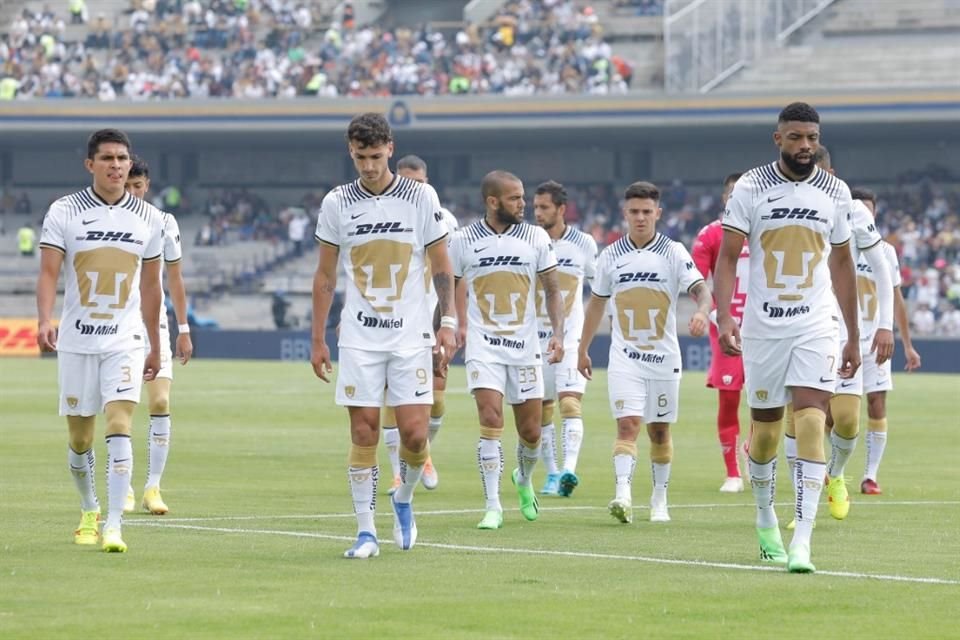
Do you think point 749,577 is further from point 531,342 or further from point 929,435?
point 929,435

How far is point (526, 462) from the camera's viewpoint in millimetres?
13672

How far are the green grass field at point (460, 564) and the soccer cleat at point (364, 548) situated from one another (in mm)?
85

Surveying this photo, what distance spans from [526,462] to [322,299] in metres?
3.10

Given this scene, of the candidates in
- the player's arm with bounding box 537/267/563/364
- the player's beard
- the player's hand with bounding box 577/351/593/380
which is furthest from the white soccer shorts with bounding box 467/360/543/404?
the player's beard

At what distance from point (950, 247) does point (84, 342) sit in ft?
137

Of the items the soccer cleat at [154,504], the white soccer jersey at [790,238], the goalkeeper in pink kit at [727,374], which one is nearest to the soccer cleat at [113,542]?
the soccer cleat at [154,504]

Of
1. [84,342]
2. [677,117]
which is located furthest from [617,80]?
[84,342]

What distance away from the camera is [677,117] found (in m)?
53.7

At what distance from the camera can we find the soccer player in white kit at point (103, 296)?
37.2ft

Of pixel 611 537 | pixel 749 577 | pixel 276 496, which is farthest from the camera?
pixel 276 496

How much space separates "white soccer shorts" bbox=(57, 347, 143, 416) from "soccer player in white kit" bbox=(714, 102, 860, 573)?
138 inches

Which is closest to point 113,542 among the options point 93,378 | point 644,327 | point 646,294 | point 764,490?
point 93,378

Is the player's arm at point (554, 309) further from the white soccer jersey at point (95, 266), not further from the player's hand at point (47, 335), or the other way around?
the player's hand at point (47, 335)

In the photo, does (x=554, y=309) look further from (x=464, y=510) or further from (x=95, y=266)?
(x=95, y=266)
